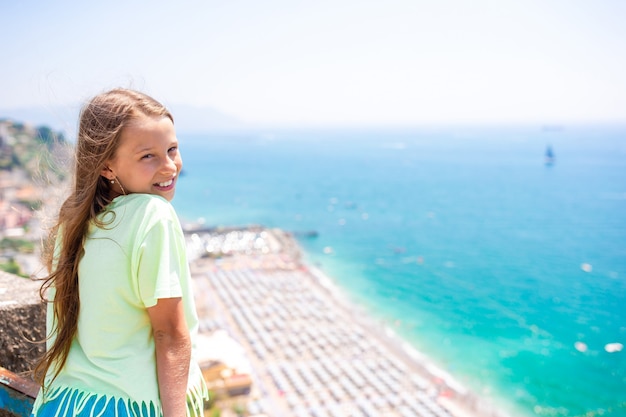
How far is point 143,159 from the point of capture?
1080 mm

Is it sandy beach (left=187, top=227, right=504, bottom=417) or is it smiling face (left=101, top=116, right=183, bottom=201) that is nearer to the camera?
smiling face (left=101, top=116, right=183, bottom=201)

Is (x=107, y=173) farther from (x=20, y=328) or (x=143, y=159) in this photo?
(x=20, y=328)

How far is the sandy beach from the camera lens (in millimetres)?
14539

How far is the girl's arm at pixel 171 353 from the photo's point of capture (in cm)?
98

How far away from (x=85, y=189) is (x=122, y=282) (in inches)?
10.0

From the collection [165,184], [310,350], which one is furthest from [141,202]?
[310,350]

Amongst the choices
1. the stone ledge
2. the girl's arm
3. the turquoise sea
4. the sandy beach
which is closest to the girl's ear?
the girl's arm

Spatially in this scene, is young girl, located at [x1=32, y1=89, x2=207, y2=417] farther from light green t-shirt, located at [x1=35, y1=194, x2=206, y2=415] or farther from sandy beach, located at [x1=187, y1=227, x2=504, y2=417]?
sandy beach, located at [x1=187, y1=227, x2=504, y2=417]

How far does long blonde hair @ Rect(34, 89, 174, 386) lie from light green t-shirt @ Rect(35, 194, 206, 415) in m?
0.04

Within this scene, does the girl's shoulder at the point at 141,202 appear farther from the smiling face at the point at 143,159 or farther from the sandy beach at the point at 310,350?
the sandy beach at the point at 310,350

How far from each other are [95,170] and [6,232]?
37068 mm

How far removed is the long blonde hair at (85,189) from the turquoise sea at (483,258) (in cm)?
1751

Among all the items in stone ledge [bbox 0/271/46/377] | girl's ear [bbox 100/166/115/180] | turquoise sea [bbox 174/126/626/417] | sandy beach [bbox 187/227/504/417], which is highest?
girl's ear [bbox 100/166/115/180]

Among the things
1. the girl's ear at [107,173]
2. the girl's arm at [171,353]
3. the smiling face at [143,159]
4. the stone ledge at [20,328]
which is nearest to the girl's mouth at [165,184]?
the smiling face at [143,159]
